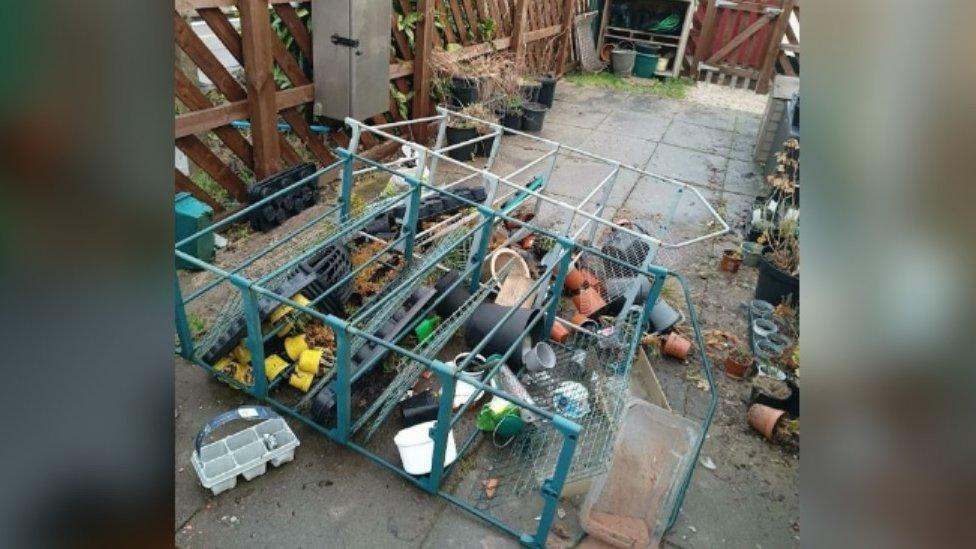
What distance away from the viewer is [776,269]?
15.7 ft

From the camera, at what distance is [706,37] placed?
12.5m

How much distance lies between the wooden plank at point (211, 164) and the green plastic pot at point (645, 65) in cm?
976

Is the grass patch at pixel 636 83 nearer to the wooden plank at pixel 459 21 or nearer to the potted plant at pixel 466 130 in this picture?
the wooden plank at pixel 459 21

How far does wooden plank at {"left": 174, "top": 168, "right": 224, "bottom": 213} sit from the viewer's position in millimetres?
4844

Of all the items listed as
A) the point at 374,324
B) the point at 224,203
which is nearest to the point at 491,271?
the point at 374,324

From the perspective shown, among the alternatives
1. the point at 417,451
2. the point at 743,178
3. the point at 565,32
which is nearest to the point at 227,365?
the point at 417,451

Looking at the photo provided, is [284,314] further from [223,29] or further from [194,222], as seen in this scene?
[223,29]

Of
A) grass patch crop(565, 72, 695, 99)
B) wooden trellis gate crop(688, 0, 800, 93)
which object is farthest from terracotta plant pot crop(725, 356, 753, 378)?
wooden trellis gate crop(688, 0, 800, 93)

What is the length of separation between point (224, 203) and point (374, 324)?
270cm

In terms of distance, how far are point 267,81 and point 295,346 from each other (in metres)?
2.64

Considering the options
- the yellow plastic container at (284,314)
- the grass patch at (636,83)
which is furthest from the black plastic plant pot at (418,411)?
the grass patch at (636,83)

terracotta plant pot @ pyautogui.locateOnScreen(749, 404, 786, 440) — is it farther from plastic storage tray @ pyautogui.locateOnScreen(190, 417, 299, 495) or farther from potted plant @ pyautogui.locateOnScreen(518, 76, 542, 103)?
potted plant @ pyautogui.locateOnScreen(518, 76, 542, 103)

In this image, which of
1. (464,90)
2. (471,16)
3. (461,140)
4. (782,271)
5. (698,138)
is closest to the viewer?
→ (782,271)
